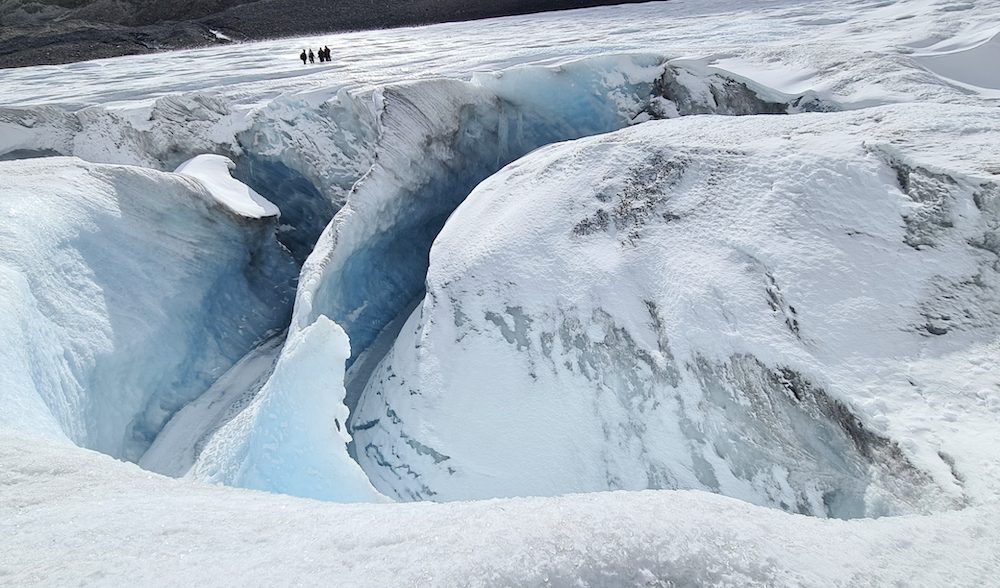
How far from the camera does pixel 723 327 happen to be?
2.55 m

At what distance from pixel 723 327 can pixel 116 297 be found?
357cm

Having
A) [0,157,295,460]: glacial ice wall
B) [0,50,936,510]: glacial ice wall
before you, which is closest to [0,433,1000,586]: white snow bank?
[0,157,295,460]: glacial ice wall

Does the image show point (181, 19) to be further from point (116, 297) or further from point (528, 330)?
point (528, 330)

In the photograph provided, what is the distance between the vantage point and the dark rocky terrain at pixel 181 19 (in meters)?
15.1

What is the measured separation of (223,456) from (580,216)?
240 cm

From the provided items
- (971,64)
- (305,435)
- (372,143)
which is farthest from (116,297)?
(971,64)

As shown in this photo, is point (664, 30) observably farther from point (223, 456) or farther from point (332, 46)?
point (223, 456)

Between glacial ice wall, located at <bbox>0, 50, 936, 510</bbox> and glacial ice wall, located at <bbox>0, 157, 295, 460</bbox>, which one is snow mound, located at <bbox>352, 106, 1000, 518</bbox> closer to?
glacial ice wall, located at <bbox>0, 50, 936, 510</bbox>

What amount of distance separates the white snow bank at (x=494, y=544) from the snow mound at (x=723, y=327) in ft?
2.48

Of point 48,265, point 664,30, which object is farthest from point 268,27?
point 48,265

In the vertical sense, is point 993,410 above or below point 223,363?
above

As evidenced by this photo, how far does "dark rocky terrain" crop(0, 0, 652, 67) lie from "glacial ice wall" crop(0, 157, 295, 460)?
13.0 m

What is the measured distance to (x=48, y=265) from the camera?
3.32m

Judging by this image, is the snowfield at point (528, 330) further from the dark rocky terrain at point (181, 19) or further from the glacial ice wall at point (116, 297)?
the dark rocky terrain at point (181, 19)
